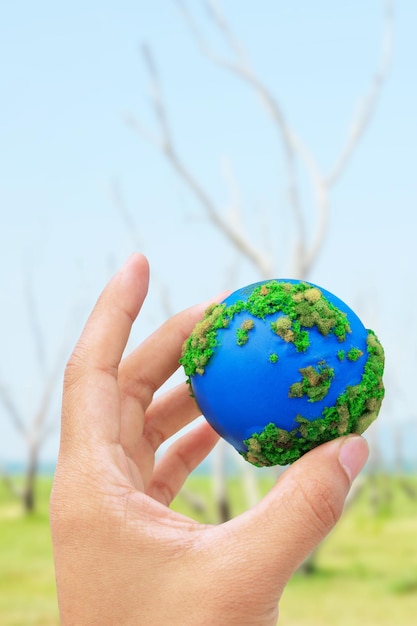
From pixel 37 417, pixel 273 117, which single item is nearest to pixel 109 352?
pixel 273 117

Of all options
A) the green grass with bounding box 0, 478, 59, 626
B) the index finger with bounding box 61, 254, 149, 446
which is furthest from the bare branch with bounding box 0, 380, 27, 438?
the index finger with bounding box 61, 254, 149, 446

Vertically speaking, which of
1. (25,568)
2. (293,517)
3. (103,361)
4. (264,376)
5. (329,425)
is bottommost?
(25,568)

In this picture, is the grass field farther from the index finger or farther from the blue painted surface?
the index finger

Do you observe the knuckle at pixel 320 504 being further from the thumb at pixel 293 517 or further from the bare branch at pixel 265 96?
the bare branch at pixel 265 96

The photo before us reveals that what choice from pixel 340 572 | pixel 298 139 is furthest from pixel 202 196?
pixel 340 572

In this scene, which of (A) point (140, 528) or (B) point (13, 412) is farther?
(B) point (13, 412)

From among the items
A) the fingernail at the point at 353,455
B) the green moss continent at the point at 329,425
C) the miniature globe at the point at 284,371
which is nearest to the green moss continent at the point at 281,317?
the miniature globe at the point at 284,371

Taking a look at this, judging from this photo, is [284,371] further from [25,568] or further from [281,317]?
[25,568]
